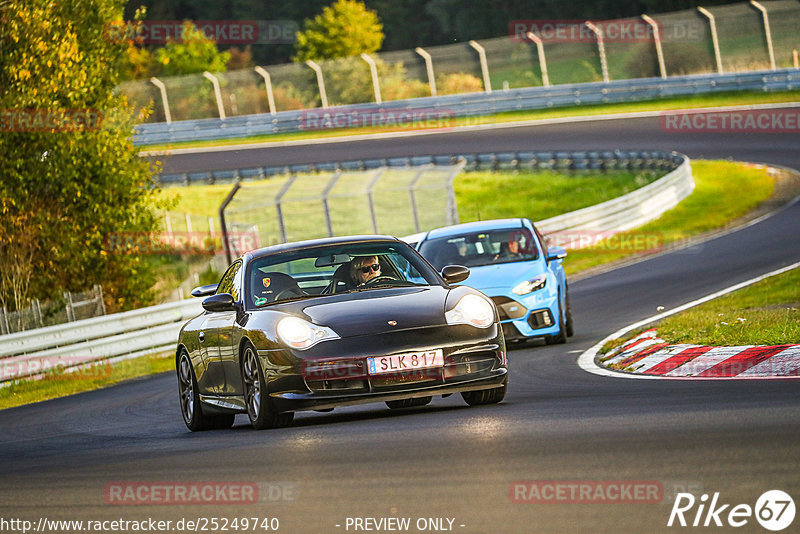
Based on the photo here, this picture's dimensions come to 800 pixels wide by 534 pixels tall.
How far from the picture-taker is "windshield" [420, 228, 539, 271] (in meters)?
15.7

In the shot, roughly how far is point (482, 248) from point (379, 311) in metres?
6.83

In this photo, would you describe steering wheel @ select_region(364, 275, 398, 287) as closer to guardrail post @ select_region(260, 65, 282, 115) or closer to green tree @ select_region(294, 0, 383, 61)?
guardrail post @ select_region(260, 65, 282, 115)

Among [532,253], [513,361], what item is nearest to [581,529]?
[513,361]

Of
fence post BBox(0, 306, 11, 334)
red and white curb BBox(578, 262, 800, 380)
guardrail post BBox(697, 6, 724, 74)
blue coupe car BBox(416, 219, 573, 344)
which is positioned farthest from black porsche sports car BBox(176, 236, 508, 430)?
guardrail post BBox(697, 6, 724, 74)

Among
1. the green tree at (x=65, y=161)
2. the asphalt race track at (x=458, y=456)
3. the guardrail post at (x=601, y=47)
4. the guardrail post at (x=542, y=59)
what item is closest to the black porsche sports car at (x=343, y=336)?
the asphalt race track at (x=458, y=456)

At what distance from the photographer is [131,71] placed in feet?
277

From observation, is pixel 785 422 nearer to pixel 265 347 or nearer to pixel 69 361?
pixel 265 347

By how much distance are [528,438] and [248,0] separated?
95855 mm

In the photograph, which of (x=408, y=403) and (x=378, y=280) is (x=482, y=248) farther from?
(x=378, y=280)

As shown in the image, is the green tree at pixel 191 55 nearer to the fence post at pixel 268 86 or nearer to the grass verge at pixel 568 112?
the grass verge at pixel 568 112

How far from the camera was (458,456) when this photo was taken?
7.27m

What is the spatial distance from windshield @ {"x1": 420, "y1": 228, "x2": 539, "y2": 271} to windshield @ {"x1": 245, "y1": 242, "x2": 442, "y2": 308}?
523cm

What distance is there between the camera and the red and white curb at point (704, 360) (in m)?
10.2

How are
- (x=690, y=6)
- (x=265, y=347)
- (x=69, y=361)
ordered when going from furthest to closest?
1. (x=690, y=6)
2. (x=69, y=361)
3. (x=265, y=347)
